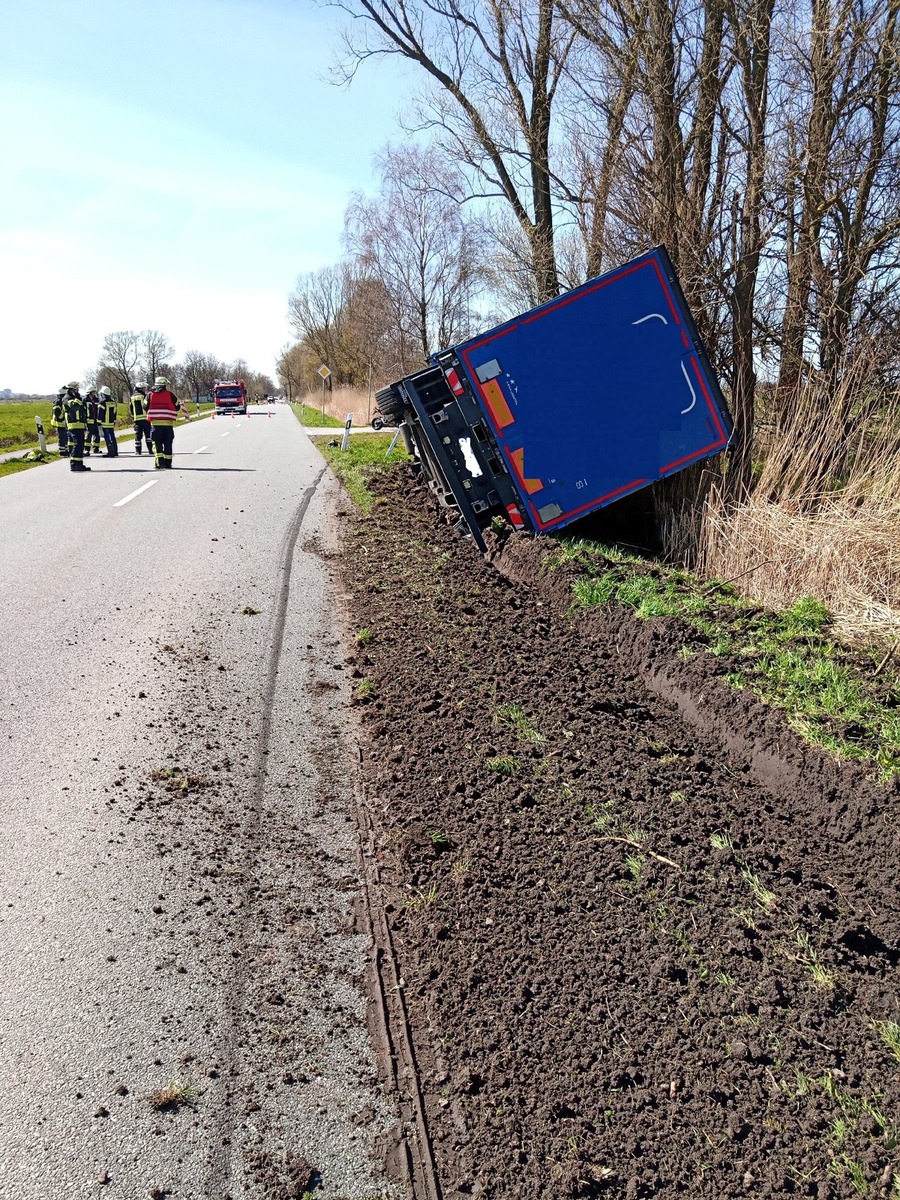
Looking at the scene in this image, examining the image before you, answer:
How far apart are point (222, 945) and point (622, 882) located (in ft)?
4.88

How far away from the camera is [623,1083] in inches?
96.0

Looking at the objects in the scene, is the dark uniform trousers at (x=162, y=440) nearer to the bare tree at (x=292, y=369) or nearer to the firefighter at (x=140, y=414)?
the firefighter at (x=140, y=414)

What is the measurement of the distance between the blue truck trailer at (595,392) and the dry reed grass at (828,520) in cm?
80

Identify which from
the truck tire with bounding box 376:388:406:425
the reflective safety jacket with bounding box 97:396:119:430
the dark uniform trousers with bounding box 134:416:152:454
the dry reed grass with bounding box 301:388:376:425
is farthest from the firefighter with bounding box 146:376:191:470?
the dry reed grass with bounding box 301:388:376:425

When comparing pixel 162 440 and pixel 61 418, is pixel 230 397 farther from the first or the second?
pixel 162 440

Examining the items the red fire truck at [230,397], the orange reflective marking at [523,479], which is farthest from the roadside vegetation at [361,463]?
the red fire truck at [230,397]

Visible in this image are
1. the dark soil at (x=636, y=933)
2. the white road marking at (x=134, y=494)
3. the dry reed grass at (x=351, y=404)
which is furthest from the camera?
the dry reed grass at (x=351, y=404)

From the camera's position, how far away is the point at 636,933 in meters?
3.01

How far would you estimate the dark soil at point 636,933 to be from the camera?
2268 mm

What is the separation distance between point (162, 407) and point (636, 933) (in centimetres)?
1653

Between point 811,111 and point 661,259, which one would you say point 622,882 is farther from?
point 811,111

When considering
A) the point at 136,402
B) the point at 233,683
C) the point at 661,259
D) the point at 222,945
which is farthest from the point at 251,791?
the point at 136,402

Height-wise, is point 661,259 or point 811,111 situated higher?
point 811,111

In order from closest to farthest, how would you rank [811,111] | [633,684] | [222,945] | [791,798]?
1. [222,945]
2. [791,798]
3. [633,684]
4. [811,111]
